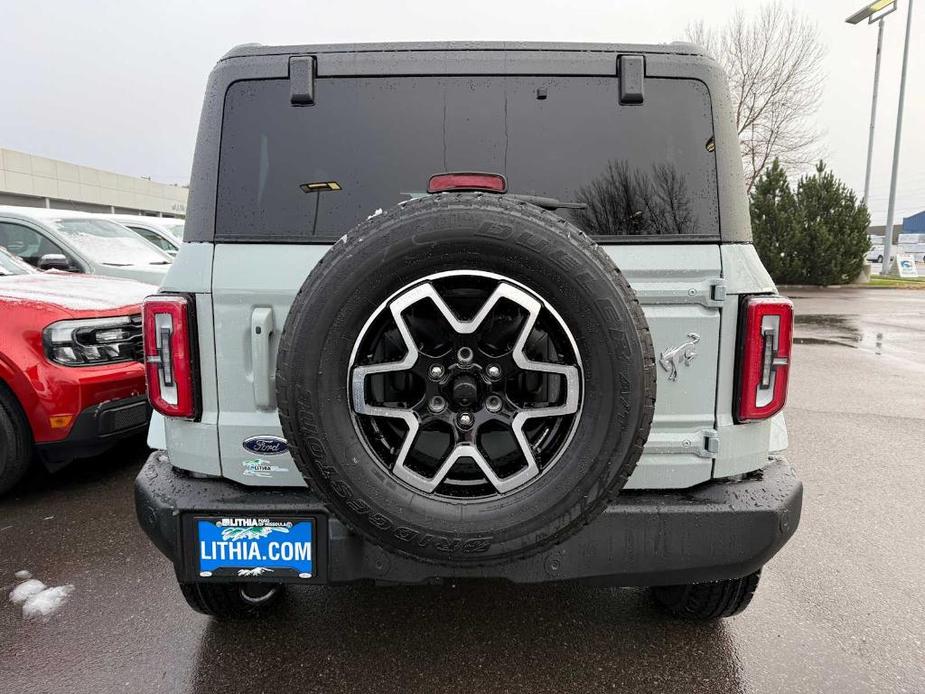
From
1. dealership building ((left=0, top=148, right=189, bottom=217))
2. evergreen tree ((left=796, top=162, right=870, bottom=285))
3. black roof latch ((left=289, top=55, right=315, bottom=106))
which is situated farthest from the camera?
dealership building ((left=0, top=148, right=189, bottom=217))

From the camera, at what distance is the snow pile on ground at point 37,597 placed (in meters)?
2.54

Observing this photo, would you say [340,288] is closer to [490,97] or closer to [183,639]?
[490,97]

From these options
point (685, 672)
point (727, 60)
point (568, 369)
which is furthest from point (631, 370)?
point (727, 60)

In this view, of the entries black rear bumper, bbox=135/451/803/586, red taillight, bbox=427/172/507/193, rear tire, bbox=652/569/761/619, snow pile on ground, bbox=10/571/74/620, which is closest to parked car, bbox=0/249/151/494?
snow pile on ground, bbox=10/571/74/620

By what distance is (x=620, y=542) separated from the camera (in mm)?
1885

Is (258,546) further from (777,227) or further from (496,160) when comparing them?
(777,227)

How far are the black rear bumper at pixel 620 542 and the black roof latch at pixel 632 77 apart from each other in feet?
4.19

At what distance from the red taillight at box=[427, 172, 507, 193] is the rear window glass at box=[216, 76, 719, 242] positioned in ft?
0.48

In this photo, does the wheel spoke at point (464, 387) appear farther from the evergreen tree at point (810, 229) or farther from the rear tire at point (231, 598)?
the evergreen tree at point (810, 229)

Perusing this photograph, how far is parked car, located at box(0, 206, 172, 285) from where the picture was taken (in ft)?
20.9

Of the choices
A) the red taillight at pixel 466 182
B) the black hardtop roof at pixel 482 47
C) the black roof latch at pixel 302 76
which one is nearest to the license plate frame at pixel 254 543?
the red taillight at pixel 466 182

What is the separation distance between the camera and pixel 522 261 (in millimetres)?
1635

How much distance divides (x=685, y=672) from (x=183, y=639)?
6.11ft

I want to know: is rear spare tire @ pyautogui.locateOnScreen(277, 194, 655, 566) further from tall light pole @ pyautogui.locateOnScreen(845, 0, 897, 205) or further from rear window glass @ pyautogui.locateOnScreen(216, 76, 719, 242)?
tall light pole @ pyautogui.locateOnScreen(845, 0, 897, 205)
